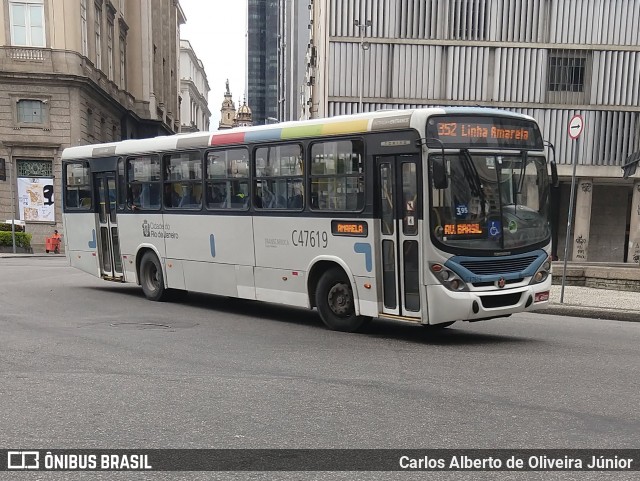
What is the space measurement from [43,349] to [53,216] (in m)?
30.7

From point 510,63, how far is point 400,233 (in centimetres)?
2696

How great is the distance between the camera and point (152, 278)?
13.6m

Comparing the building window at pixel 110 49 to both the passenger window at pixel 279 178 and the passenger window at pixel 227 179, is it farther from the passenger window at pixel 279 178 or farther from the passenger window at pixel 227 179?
the passenger window at pixel 279 178

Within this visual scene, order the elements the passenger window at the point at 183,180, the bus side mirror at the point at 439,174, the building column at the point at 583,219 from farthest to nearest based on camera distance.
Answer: the building column at the point at 583,219, the passenger window at the point at 183,180, the bus side mirror at the point at 439,174

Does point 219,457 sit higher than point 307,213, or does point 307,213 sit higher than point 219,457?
point 307,213

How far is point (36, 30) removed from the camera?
3644 centimetres

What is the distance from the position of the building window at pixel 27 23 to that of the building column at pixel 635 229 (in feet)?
108

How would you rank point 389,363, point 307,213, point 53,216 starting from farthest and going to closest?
point 53,216 → point 307,213 → point 389,363

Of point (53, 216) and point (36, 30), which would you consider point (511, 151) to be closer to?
point (53, 216)

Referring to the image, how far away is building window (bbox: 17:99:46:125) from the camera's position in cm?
3594

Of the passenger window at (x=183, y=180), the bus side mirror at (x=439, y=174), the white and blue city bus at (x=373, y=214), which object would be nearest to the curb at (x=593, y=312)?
the white and blue city bus at (x=373, y=214)

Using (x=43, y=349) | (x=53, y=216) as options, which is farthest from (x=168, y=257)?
(x=53, y=216)

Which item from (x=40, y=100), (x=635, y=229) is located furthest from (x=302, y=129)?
(x=40, y=100)

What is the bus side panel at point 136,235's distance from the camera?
13.1 metres
